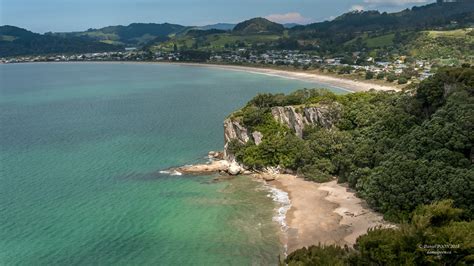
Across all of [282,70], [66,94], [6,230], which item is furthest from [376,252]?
[282,70]

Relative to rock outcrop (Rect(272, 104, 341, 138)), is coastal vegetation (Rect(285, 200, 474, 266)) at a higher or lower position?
lower

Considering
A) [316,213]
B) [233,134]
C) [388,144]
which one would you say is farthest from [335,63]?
[316,213]

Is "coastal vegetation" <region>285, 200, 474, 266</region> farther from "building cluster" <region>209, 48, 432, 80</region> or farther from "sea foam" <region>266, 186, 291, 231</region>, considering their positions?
"building cluster" <region>209, 48, 432, 80</region>

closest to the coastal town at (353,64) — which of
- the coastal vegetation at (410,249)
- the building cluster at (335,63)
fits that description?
the building cluster at (335,63)

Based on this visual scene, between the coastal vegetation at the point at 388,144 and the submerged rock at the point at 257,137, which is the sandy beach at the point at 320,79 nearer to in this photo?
the coastal vegetation at the point at 388,144

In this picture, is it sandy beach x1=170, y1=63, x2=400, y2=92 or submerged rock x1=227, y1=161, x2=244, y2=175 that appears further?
sandy beach x1=170, y1=63, x2=400, y2=92

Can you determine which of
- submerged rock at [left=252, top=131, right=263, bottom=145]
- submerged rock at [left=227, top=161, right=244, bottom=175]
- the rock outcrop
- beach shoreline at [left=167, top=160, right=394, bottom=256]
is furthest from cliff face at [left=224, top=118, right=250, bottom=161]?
beach shoreline at [left=167, top=160, right=394, bottom=256]

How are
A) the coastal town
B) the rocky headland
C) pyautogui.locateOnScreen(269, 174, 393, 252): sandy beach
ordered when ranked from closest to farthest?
pyautogui.locateOnScreen(269, 174, 393, 252): sandy beach < the rocky headland < the coastal town
